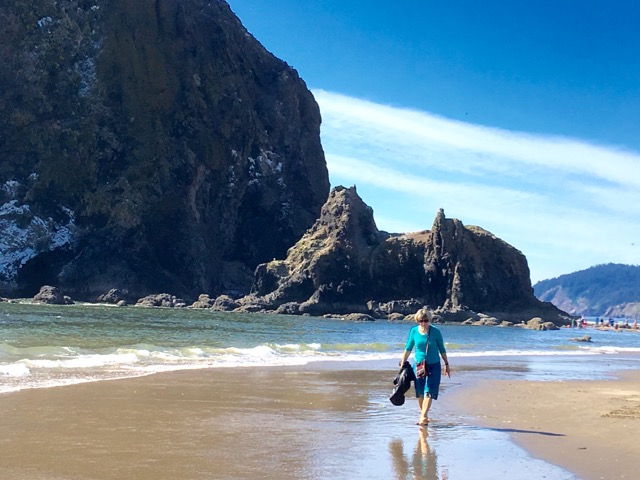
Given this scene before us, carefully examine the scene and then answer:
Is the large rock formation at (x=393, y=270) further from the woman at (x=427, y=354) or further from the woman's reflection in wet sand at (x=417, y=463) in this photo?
the woman's reflection in wet sand at (x=417, y=463)

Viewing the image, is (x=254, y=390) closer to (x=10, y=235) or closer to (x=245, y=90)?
(x=10, y=235)

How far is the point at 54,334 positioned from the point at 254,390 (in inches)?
620

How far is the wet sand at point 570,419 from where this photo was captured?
25.3ft

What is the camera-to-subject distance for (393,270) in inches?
3748

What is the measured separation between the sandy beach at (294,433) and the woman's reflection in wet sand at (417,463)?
2cm

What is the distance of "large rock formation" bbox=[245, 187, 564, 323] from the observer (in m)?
90.5

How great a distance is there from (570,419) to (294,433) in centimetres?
468

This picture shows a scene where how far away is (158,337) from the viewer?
2833cm

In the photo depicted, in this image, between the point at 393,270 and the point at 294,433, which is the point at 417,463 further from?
the point at 393,270

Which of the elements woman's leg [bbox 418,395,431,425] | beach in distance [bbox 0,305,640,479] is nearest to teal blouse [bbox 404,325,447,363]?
woman's leg [bbox 418,395,431,425]

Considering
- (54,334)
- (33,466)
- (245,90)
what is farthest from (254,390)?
(245,90)

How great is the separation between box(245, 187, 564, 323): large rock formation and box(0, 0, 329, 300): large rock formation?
19.8 meters

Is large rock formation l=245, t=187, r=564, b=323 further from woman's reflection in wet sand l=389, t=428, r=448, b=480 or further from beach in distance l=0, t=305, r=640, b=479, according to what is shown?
woman's reflection in wet sand l=389, t=428, r=448, b=480

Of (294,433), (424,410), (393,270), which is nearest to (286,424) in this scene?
(294,433)
